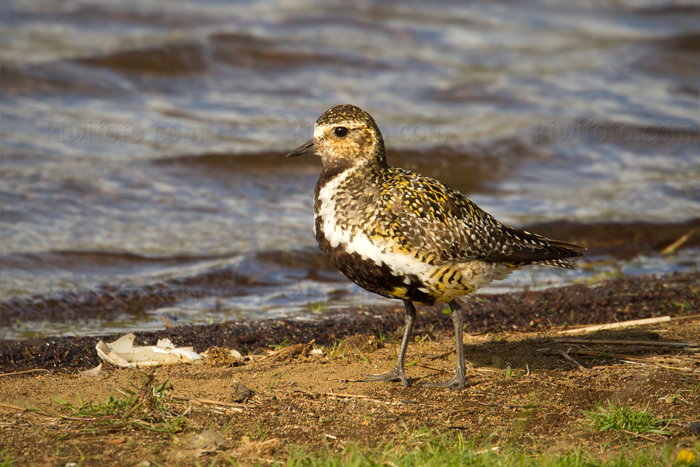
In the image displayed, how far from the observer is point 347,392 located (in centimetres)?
540

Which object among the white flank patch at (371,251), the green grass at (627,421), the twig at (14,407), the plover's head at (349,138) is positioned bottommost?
the twig at (14,407)

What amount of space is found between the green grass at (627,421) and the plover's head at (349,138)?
2.41 meters

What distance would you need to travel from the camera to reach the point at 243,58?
17.9 m

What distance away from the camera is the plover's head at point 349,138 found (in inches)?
229

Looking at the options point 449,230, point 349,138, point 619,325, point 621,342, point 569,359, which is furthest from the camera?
point 619,325

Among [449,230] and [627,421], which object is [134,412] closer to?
[449,230]

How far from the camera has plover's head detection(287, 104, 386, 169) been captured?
5824 millimetres

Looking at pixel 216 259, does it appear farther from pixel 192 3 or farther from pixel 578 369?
pixel 192 3

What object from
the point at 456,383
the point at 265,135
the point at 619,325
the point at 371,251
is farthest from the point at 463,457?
the point at 265,135

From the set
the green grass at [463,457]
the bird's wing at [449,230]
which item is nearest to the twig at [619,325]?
the bird's wing at [449,230]

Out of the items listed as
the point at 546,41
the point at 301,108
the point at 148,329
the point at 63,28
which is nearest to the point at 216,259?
the point at 148,329

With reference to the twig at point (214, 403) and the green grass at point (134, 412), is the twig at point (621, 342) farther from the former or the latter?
the green grass at point (134, 412)

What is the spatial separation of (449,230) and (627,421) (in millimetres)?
1731

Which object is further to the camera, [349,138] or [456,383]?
[349,138]
